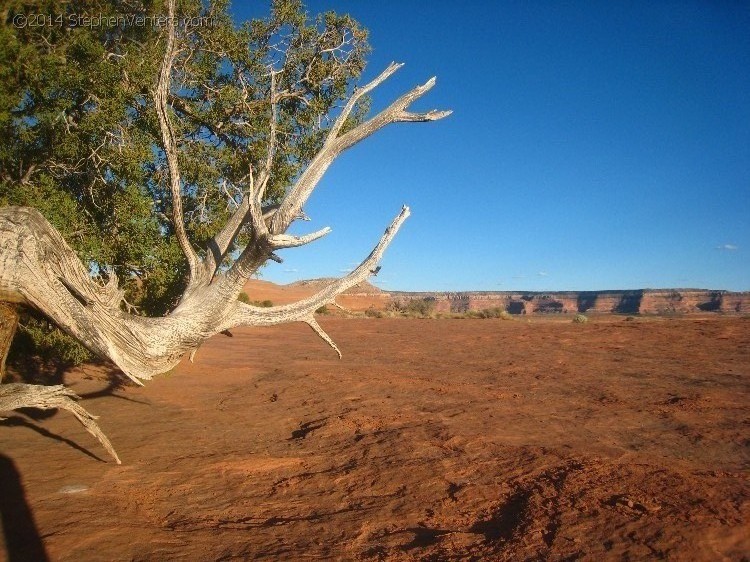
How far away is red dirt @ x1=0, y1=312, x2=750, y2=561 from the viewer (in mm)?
3820

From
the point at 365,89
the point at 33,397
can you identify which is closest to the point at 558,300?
the point at 365,89

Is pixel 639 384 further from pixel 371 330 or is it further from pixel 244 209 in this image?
pixel 371 330

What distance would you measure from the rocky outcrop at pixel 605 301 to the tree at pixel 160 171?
5137 cm

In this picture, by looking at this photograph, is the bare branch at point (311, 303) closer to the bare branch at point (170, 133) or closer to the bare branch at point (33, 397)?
the bare branch at point (170, 133)

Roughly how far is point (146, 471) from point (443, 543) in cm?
375

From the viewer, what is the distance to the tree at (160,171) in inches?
193

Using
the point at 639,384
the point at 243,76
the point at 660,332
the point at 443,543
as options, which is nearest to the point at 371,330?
the point at 660,332

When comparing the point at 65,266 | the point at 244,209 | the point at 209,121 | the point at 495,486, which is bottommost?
the point at 495,486

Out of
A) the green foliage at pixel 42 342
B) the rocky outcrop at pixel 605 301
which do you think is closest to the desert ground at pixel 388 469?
the green foliage at pixel 42 342

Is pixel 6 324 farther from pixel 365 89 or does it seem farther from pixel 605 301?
pixel 605 301

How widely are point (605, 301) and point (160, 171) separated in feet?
306

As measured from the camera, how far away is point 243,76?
8414 mm

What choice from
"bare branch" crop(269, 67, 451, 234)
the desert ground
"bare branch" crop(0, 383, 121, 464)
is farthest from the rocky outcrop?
"bare branch" crop(0, 383, 121, 464)

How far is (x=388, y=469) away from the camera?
5.64 metres
